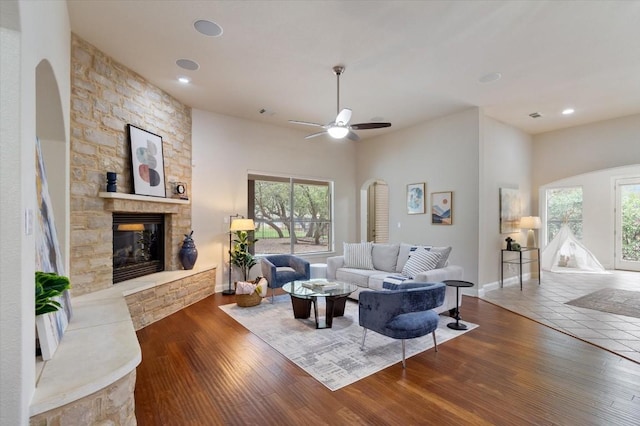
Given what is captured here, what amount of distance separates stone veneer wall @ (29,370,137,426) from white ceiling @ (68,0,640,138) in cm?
311

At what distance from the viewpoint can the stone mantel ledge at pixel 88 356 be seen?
1.61 metres

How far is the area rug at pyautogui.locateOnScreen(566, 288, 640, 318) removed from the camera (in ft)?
14.9

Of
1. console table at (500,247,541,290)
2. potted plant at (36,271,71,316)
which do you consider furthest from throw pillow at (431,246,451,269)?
potted plant at (36,271,71,316)

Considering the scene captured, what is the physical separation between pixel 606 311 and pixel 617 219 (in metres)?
4.61

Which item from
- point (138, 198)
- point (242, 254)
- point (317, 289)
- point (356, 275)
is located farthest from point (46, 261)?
point (356, 275)

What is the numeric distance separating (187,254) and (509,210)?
20.3 feet

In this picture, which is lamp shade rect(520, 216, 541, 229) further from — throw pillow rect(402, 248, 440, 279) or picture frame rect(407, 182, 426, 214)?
throw pillow rect(402, 248, 440, 279)

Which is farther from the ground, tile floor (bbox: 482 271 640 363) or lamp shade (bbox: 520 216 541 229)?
lamp shade (bbox: 520 216 541 229)

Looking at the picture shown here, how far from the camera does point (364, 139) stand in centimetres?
769

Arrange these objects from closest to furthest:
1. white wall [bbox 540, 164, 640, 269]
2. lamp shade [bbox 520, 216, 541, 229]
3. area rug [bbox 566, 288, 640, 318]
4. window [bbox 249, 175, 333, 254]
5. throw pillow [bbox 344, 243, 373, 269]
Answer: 1. area rug [bbox 566, 288, 640, 318]
2. throw pillow [bbox 344, 243, 373, 269]
3. lamp shade [bbox 520, 216, 541, 229]
4. window [bbox 249, 175, 333, 254]
5. white wall [bbox 540, 164, 640, 269]

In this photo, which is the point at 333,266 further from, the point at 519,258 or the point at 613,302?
the point at 613,302

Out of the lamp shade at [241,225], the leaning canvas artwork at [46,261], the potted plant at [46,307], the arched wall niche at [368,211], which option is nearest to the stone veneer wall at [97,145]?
the leaning canvas artwork at [46,261]

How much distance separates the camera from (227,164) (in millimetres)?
5953

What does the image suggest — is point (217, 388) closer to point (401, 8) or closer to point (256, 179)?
point (401, 8)
